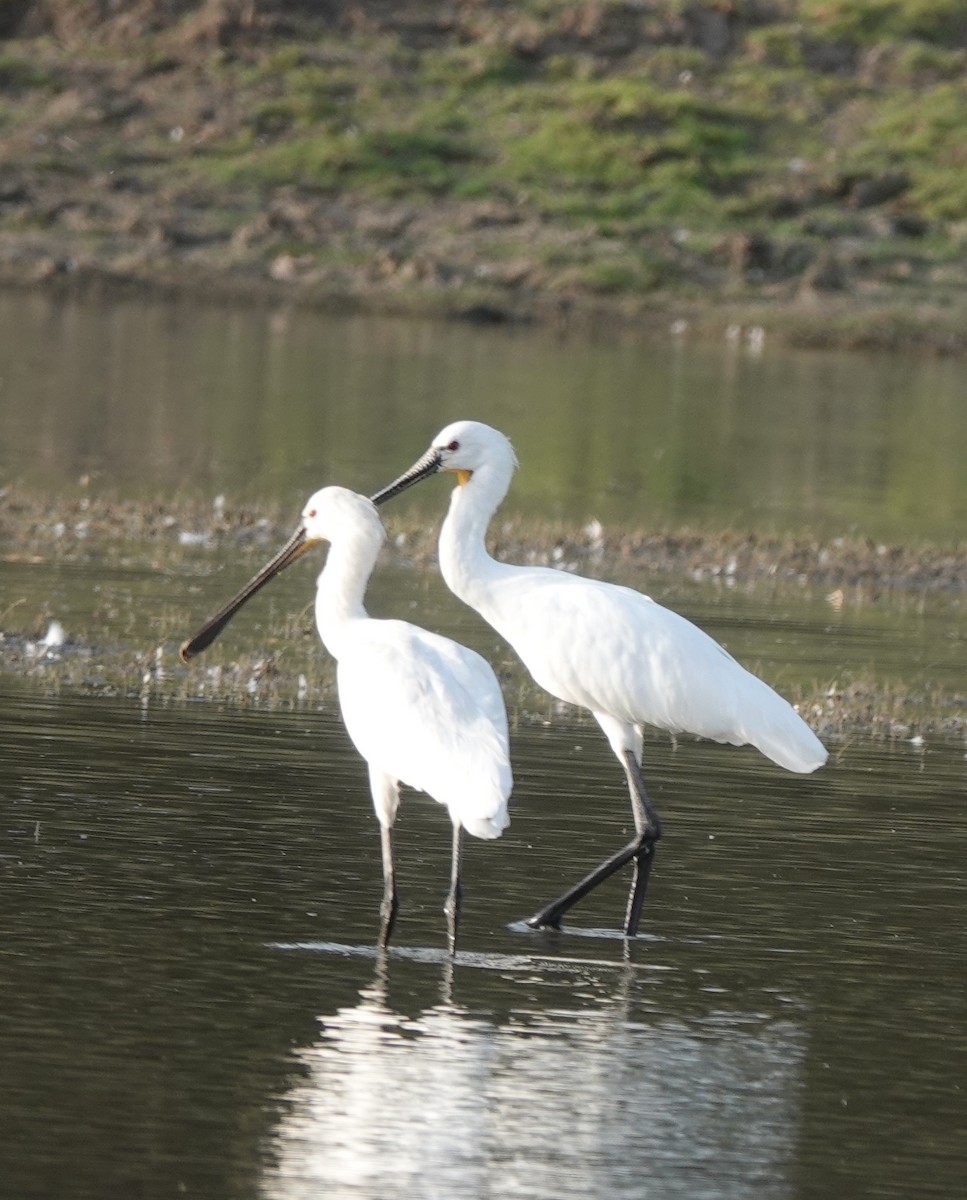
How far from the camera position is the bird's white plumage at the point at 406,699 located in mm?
7668

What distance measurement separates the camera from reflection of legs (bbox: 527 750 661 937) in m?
8.55

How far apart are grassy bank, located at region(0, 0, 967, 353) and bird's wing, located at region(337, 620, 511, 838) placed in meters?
32.2

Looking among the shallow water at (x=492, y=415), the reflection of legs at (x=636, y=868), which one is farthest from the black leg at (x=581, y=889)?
the shallow water at (x=492, y=415)

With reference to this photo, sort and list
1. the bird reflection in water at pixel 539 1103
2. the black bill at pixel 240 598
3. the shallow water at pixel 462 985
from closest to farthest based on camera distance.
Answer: the bird reflection in water at pixel 539 1103 → the shallow water at pixel 462 985 → the black bill at pixel 240 598

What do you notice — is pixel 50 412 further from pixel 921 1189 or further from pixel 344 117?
pixel 344 117

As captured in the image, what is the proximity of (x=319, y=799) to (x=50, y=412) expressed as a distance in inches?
626

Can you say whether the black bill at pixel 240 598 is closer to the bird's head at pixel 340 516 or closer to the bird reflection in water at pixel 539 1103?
the bird's head at pixel 340 516

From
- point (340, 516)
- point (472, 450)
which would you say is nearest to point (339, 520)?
point (340, 516)

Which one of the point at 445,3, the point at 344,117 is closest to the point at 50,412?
the point at 344,117

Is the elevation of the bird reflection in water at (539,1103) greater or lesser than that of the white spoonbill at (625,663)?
lesser

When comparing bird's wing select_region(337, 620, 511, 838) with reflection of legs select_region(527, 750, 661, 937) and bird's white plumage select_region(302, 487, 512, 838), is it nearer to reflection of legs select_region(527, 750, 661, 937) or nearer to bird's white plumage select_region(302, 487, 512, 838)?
bird's white plumage select_region(302, 487, 512, 838)

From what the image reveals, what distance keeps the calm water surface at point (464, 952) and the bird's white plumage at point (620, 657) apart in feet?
1.73

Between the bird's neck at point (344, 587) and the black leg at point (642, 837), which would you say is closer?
the bird's neck at point (344, 587)

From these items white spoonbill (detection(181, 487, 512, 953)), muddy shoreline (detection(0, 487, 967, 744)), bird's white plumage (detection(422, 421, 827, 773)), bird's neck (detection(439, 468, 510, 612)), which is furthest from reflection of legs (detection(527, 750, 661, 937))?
muddy shoreline (detection(0, 487, 967, 744))
